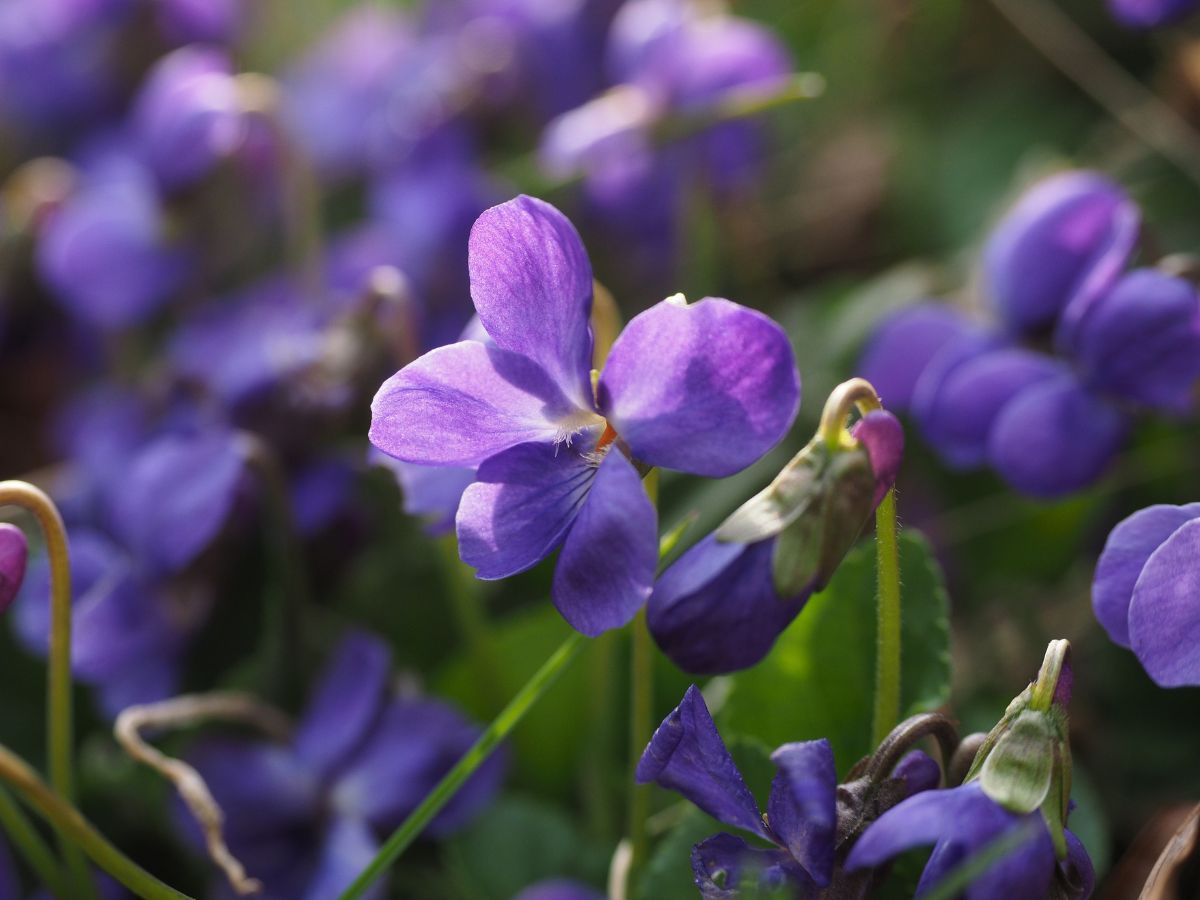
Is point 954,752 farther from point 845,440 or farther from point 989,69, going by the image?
point 989,69

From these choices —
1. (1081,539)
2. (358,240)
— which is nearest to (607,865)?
(1081,539)

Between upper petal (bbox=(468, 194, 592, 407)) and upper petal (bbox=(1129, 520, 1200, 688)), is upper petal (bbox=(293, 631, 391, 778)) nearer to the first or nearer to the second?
upper petal (bbox=(468, 194, 592, 407))

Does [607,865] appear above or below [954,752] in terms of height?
below

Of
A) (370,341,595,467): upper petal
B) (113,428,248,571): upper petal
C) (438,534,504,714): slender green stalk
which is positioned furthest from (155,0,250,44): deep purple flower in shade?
(370,341,595,467): upper petal

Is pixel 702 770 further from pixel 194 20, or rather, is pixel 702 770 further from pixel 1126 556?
pixel 194 20

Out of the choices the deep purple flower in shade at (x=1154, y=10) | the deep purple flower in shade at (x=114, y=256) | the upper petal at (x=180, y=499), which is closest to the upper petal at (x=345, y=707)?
the upper petal at (x=180, y=499)

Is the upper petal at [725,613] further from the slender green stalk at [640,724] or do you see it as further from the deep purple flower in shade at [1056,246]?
the deep purple flower in shade at [1056,246]
